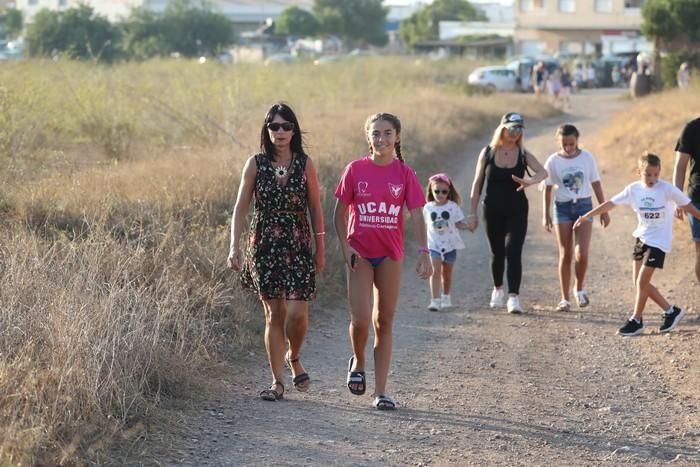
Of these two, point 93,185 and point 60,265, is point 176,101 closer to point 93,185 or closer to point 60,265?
point 93,185

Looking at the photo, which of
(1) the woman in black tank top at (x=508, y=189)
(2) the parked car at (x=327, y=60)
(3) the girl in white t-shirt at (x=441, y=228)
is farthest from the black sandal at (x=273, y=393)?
(2) the parked car at (x=327, y=60)

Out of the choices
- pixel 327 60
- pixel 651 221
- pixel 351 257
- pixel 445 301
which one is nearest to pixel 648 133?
pixel 445 301

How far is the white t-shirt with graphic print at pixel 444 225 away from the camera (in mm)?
10117

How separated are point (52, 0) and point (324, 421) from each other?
68511mm

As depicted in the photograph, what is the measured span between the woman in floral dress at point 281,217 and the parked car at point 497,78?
1807 inches

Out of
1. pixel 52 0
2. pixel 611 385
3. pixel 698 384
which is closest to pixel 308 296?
pixel 611 385

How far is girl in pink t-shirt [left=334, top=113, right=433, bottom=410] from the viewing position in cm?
661

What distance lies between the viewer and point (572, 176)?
32.5 ft

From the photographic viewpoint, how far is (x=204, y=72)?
26.2 meters

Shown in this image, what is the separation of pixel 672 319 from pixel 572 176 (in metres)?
1.68

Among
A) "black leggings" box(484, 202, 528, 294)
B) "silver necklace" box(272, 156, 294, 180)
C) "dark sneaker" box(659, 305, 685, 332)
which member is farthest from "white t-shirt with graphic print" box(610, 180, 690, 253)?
"silver necklace" box(272, 156, 294, 180)

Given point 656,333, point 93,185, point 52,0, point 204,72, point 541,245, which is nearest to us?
point 656,333

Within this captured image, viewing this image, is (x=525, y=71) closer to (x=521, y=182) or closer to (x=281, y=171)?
(x=521, y=182)

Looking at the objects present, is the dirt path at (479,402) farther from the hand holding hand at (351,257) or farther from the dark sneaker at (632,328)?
the hand holding hand at (351,257)
